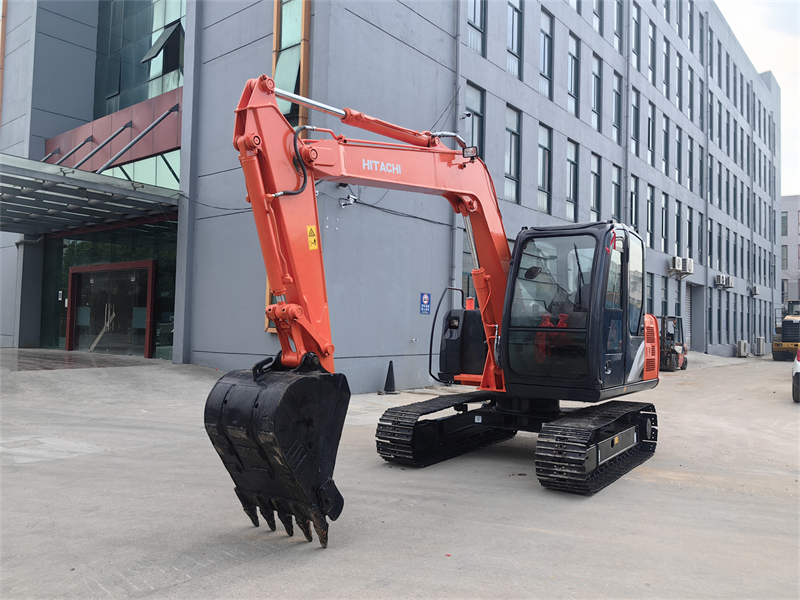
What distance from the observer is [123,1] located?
22.8m

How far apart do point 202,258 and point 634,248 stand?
11.6 metres

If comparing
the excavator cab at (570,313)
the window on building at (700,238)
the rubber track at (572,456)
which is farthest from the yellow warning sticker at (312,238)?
the window on building at (700,238)

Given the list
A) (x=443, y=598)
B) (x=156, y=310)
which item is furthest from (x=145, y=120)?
(x=443, y=598)

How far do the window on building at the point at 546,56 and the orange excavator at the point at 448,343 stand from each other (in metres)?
14.7

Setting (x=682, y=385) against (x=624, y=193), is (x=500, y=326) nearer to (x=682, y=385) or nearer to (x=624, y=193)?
(x=682, y=385)

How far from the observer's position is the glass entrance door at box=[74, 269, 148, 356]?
1958cm

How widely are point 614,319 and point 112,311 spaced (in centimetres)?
1776

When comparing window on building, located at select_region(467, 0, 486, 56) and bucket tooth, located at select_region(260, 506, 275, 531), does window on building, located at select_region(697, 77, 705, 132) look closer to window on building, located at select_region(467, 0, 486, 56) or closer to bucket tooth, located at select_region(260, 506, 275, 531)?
window on building, located at select_region(467, 0, 486, 56)

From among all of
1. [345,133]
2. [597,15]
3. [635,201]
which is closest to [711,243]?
[635,201]

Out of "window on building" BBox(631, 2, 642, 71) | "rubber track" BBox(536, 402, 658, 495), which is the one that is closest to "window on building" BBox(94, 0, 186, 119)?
"rubber track" BBox(536, 402, 658, 495)

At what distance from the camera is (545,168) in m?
21.8

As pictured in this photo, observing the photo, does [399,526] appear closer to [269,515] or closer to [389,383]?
[269,515]

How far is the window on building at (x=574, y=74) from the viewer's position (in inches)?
925

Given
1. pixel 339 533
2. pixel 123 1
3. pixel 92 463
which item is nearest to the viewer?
pixel 339 533
